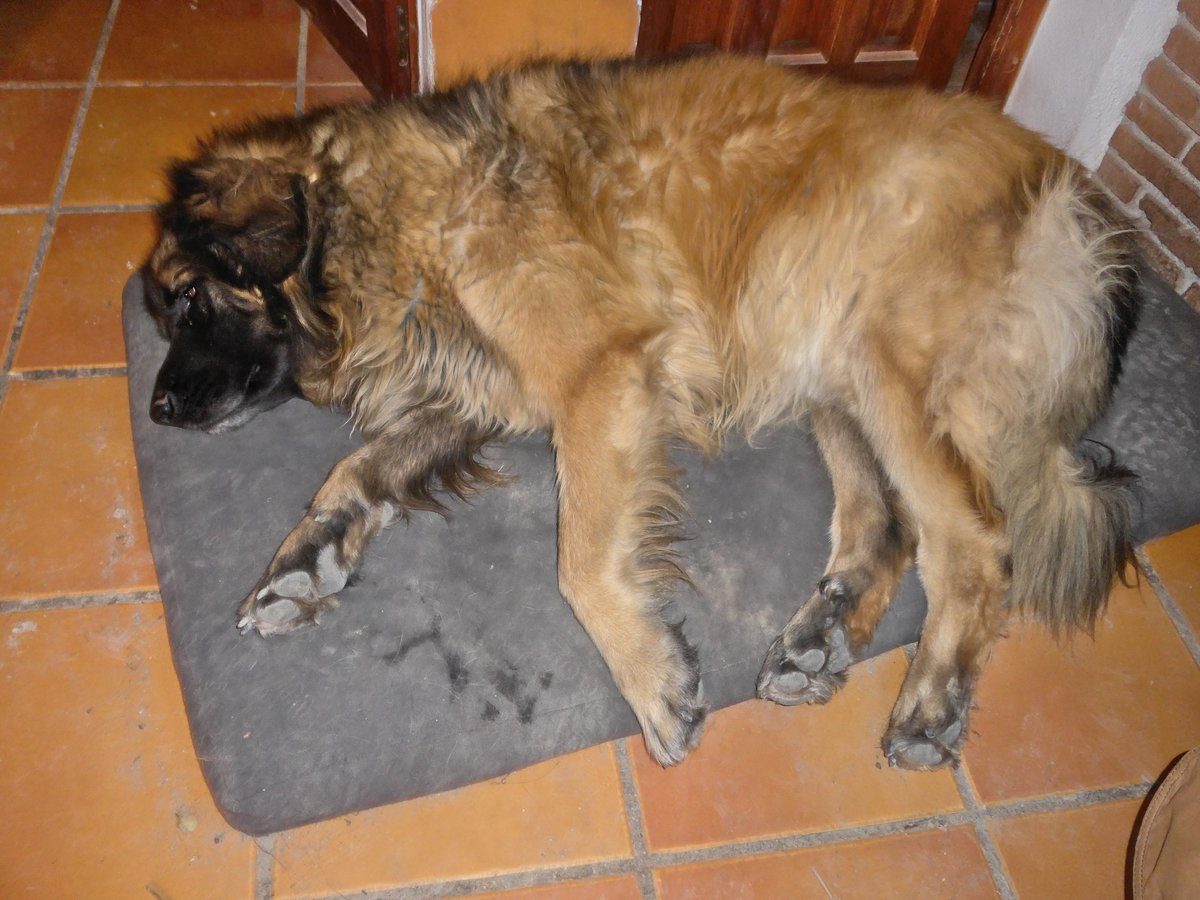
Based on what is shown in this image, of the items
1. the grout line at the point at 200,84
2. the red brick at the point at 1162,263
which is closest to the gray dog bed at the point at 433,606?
the red brick at the point at 1162,263

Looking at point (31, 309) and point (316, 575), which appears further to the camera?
point (31, 309)

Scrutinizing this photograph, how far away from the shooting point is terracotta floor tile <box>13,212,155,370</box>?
8.63 ft

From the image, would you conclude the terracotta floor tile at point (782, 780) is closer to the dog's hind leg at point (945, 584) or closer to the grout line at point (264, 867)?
the dog's hind leg at point (945, 584)

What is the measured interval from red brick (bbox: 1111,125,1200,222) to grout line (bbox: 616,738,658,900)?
Result: 2.48 meters

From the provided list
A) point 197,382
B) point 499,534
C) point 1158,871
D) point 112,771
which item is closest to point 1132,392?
point 1158,871

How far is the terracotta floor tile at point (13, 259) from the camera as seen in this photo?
106 inches

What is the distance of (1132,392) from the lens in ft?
8.21

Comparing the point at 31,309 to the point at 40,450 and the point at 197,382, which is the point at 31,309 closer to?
the point at 40,450

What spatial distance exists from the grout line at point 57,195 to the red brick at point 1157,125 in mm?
3659

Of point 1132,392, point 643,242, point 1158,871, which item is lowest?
point 1158,871

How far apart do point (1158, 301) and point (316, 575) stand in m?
2.63

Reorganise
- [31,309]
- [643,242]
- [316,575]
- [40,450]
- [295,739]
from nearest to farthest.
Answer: [295,739], [316,575], [643,242], [40,450], [31,309]

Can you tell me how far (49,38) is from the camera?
11.7 feet

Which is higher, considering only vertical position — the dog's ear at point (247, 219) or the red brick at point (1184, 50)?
the red brick at point (1184, 50)
